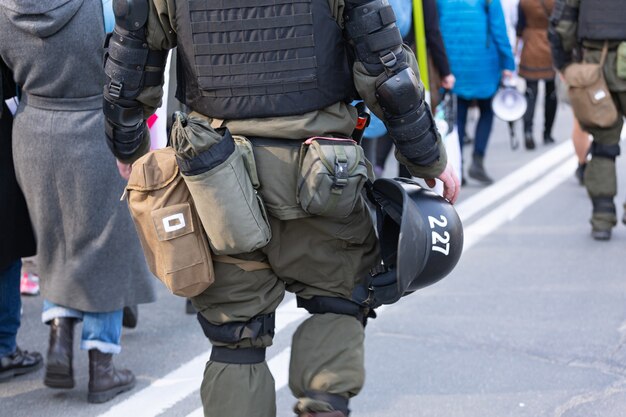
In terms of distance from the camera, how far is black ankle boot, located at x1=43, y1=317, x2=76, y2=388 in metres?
4.35

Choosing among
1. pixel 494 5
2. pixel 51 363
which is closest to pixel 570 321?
pixel 51 363

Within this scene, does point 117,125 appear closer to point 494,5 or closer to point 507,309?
point 507,309

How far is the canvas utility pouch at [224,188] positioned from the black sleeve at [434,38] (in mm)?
4341

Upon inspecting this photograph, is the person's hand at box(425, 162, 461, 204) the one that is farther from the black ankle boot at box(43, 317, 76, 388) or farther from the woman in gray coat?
the black ankle boot at box(43, 317, 76, 388)

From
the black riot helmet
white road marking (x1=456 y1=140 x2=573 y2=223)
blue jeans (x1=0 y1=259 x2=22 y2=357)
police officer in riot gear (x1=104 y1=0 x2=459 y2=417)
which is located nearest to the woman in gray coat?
blue jeans (x1=0 y1=259 x2=22 y2=357)

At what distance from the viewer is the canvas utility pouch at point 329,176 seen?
10.3ft

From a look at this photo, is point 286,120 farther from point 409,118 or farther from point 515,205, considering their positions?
point 515,205

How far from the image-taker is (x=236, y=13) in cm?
323

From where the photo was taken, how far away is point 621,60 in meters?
6.54

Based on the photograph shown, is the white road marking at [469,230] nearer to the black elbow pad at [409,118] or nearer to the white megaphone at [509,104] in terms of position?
the white megaphone at [509,104]

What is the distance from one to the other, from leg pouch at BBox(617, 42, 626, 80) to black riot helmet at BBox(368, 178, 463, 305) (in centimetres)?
347

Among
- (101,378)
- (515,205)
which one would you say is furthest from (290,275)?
(515,205)

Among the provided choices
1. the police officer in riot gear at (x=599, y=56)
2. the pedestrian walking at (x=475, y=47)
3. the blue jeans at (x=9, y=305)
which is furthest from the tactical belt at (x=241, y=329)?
the pedestrian walking at (x=475, y=47)

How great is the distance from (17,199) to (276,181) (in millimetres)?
1692
